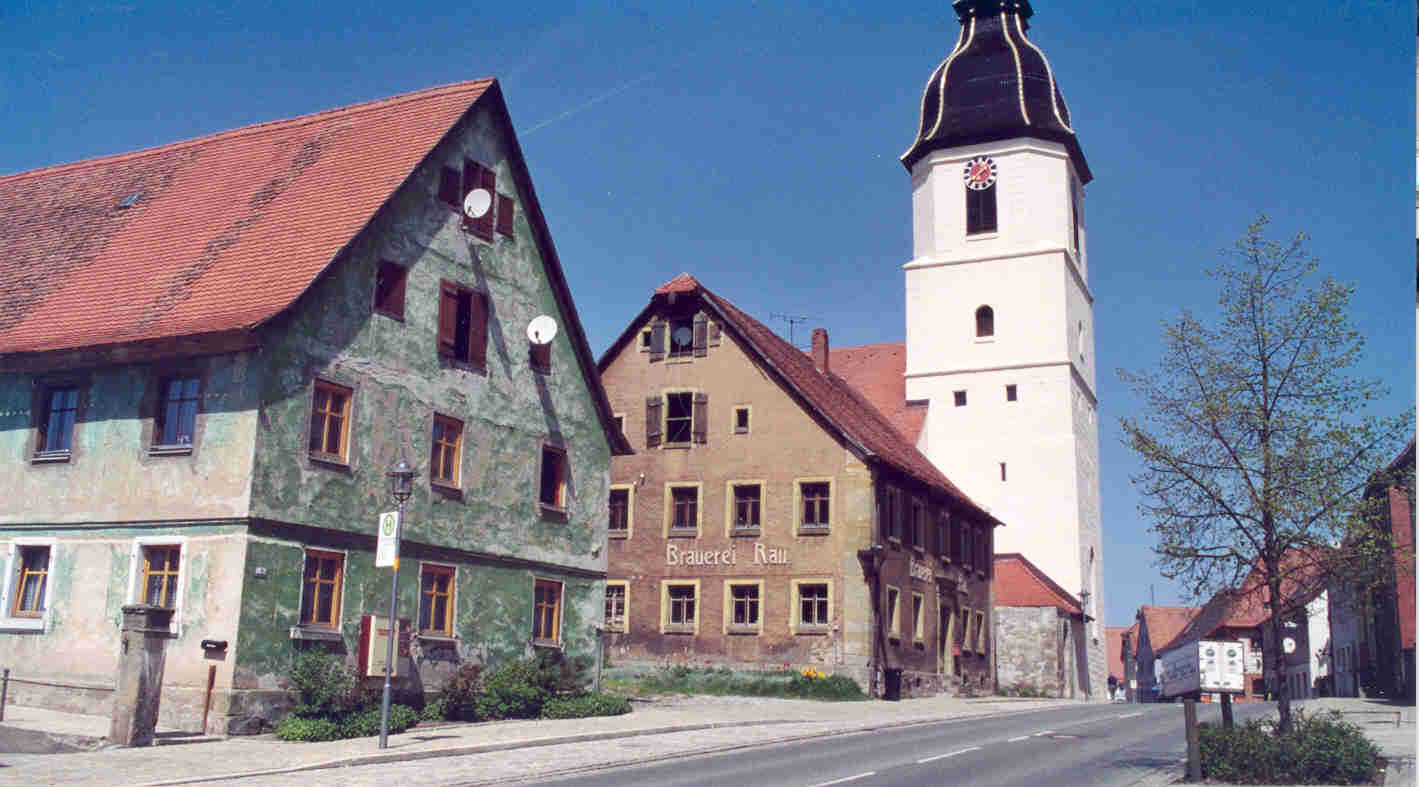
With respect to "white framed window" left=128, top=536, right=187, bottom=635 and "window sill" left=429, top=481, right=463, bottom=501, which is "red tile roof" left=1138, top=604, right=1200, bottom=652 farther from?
"white framed window" left=128, top=536, right=187, bottom=635

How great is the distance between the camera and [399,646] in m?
23.9

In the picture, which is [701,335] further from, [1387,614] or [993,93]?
[993,93]

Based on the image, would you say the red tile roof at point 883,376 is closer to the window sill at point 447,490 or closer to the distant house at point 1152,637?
the window sill at point 447,490

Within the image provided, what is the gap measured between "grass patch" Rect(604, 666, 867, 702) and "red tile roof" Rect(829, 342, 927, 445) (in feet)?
80.4

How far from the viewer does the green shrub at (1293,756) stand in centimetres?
1553

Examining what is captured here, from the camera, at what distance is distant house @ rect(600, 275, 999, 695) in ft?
125

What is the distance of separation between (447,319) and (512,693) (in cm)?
720

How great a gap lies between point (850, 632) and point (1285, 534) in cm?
2056

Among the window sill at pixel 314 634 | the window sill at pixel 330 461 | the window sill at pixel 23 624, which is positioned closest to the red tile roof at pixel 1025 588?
the window sill at pixel 330 461

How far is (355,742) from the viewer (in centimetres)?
2025

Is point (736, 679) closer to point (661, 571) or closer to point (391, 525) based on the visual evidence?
point (661, 571)

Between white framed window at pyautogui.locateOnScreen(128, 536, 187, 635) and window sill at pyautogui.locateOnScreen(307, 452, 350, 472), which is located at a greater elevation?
window sill at pyautogui.locateOnScreen(307, 452, 350, 472)

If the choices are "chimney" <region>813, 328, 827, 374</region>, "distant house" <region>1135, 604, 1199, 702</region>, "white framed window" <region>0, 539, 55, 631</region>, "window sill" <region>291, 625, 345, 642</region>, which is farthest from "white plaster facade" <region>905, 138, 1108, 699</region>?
"distant house" <region>1135, 604, 1199, 702</region>

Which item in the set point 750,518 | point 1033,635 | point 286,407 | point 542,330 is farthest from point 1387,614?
point 286,407
